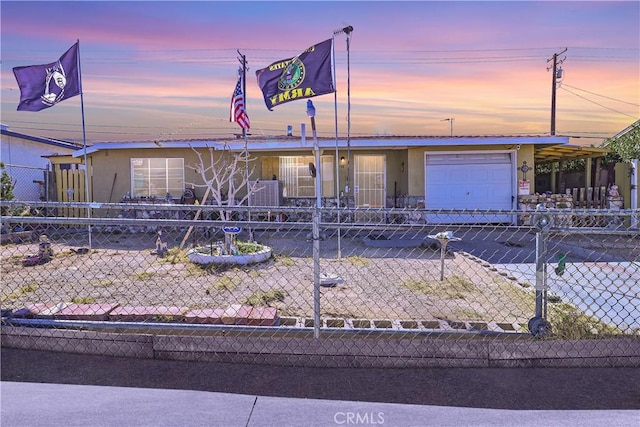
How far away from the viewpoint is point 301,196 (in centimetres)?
1656

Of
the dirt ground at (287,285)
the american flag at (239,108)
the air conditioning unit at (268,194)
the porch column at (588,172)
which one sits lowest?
the dirt ground at (287,285)

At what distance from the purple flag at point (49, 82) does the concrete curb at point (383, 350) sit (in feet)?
31.2

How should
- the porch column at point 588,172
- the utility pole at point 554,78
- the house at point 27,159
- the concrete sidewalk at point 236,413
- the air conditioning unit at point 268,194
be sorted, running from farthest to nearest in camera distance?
the utility pole at point 554,78 → the house at point 27,159 → the porch column at point 588,172 → the air conditioning unit at point 268,194 → the concrete sidewalk at point 236,413

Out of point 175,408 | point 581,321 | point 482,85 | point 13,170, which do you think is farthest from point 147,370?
point 13,170

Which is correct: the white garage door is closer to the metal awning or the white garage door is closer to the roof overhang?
the roof overhang

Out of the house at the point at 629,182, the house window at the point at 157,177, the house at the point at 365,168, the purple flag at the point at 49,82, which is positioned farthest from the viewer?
the house window at the point at 157,177

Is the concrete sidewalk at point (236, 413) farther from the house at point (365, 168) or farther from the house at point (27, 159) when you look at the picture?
the house at point (27, 159)

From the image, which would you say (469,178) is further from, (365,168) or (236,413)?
(236,413)

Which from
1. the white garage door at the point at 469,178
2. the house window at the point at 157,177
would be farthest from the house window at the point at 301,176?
the house window at the point at 157,177

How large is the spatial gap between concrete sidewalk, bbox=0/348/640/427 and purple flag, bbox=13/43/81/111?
935 centimetres

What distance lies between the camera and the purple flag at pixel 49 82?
36.3 ft

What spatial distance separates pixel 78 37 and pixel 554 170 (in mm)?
19732

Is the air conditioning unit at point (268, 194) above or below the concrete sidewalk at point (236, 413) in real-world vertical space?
above

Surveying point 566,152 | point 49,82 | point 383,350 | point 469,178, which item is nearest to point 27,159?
point 49,82
